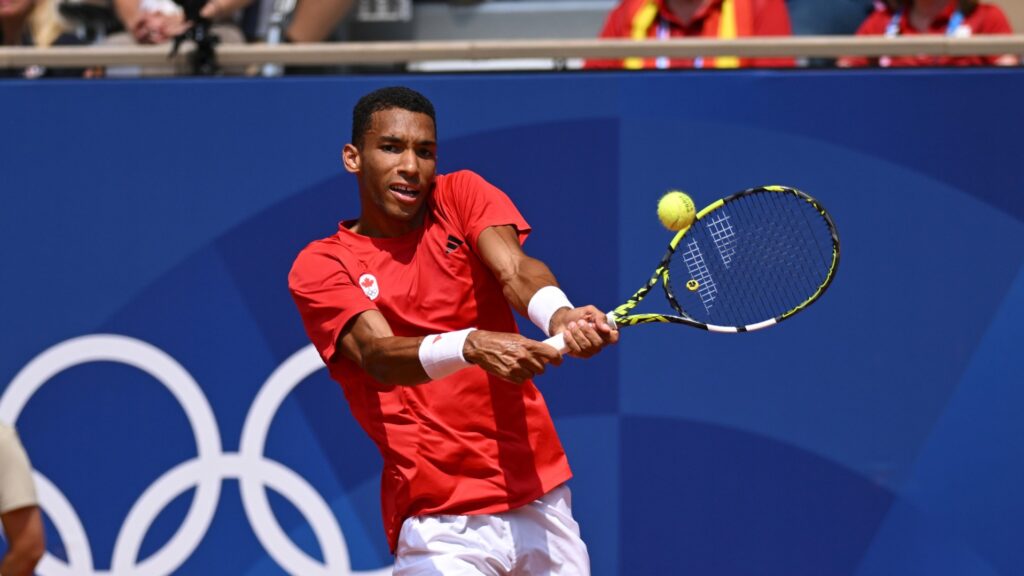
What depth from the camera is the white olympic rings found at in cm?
566

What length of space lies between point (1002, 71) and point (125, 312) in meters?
3.47

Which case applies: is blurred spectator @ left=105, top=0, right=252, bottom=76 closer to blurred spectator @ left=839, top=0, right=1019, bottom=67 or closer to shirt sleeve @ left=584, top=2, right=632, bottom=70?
shirt sleeve @ left=584, top=2, right=632, bottom=70

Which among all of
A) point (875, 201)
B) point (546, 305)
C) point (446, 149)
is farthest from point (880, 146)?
point (546, 305)

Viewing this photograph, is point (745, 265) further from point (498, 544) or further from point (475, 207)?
point (498, 544)

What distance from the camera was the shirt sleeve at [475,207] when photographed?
14.1 ft

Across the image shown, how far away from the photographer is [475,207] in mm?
4336

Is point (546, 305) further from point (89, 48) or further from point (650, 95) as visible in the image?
point (89, 48)

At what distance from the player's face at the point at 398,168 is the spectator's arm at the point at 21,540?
51.8 inches

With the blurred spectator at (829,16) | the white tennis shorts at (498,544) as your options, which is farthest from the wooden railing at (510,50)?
the white tennis shorts at (498,544)

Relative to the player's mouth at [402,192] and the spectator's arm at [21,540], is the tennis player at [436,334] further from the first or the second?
the spectator's arm at [21,540]

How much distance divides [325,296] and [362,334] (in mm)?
213

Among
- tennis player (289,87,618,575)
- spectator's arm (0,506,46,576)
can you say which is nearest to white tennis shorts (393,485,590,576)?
tennis player (289,87,618,575)

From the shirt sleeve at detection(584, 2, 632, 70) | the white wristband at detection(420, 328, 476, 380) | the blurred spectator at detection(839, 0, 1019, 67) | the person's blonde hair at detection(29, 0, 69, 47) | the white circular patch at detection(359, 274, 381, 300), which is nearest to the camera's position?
the white wristband at detection(420, 328, 476, 380)

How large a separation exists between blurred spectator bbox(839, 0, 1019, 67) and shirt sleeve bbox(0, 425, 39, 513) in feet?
11.6
